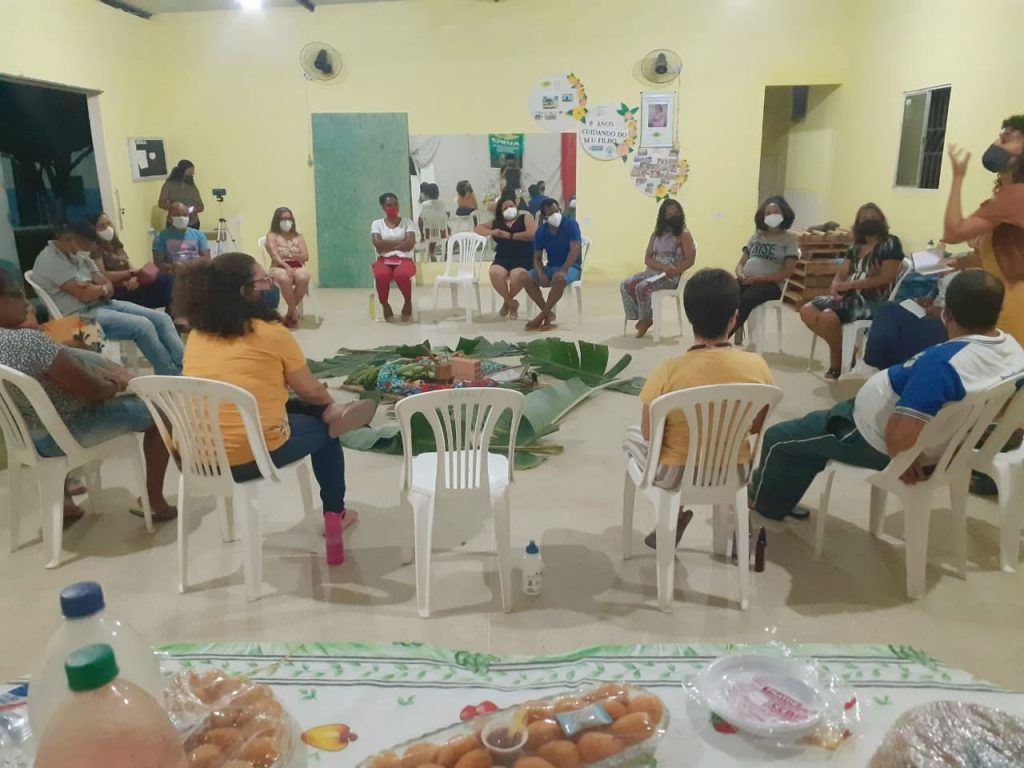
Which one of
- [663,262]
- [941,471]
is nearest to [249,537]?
[941,471]

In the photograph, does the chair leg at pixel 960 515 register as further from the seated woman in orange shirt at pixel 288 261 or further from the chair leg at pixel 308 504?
the seated woman in orange shirt at pixel 288 261

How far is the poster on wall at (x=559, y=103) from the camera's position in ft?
26.5

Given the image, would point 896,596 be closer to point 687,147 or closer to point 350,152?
point 687,147

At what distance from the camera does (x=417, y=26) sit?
8008mm

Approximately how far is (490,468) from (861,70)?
6958 millimetres

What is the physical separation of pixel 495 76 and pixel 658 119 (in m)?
1.80

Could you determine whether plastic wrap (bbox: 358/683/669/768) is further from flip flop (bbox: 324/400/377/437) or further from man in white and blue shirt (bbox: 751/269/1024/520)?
flip flop (bbox: 324/400/377/437)

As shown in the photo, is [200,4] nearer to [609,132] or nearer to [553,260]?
[609,132]

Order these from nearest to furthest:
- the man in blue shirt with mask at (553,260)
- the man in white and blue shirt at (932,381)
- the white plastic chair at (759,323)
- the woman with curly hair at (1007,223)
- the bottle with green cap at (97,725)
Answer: the bottle with green cap at (97,725) → the man in white and blue shirt at (932,381) → the woman with curly hair at (1007,223) → the white plastic chair at (759,323) → the man in blue shirt with mask at (553,260)

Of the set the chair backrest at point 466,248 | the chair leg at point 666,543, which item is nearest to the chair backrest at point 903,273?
the chair leg at point 666,543

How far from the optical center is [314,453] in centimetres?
277

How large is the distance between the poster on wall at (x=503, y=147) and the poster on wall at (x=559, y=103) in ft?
1.21

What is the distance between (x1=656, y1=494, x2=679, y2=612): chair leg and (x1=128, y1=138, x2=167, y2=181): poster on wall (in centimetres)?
726

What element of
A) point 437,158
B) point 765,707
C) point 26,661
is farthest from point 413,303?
point 765,707
